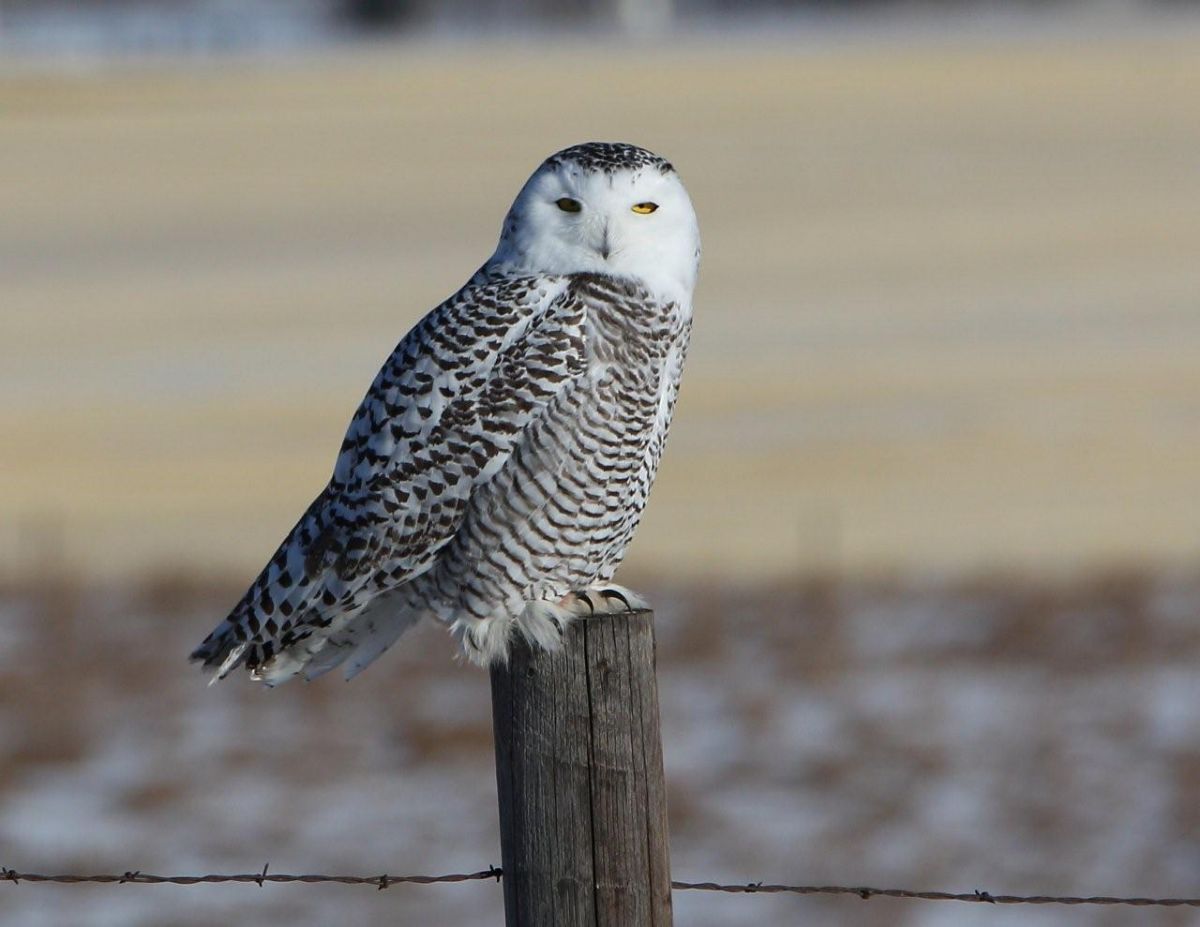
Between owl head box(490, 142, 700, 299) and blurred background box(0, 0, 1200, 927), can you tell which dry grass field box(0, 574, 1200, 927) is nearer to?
blurred background box(0, 0, 1200, 927)

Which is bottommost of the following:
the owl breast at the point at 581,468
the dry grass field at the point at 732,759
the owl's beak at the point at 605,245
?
the dry grass field at the point at 732,759

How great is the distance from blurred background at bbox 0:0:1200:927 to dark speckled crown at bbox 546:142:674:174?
379 cm

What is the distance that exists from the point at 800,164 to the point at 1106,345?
22.8 m

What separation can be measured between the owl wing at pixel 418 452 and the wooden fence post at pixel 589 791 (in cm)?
99

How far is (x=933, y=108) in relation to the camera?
53.8 meters

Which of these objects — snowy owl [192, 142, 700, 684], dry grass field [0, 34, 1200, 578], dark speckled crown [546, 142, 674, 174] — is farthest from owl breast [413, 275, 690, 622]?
dry grass field [0, 34, 1200, 578]

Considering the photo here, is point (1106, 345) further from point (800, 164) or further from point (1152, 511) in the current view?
point (800, 164)

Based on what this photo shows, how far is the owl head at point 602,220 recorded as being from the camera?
4.01m

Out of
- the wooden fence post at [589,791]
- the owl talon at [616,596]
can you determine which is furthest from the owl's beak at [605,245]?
the wooden fence post at [589,791]

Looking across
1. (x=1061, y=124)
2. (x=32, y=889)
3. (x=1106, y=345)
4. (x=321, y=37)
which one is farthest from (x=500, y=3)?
(x=32, y=889)

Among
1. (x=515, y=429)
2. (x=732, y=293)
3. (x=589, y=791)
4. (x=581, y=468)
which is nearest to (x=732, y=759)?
(x=581, y=468)

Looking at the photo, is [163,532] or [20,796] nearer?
[20,796]

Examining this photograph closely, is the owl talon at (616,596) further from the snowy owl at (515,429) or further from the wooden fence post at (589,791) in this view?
the wooden fence post at (589,791)

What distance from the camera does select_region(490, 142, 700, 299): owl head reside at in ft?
13.2
